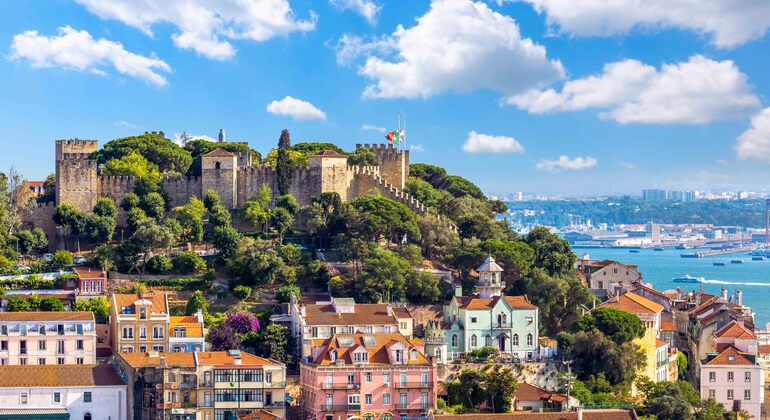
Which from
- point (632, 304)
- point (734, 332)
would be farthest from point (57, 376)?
point (734, 332)

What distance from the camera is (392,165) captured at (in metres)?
69.8

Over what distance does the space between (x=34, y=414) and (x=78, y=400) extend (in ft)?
5.00

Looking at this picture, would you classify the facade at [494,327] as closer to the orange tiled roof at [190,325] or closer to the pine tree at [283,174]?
the orange tiled roof at [190,325]

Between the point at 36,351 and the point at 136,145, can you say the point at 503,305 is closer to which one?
the point at 36,351

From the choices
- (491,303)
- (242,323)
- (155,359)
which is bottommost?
(155,359)

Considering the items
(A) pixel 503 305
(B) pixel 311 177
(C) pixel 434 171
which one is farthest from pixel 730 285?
(A) pixel 503 305

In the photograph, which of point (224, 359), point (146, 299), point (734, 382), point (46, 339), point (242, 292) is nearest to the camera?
point (224, 359)

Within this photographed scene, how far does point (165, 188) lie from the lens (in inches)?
2562

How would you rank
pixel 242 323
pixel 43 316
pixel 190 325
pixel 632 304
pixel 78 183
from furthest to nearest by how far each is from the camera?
pixel 78 183
pixel 632 304
pixel 242 323
pixel 190 325
pixel 43 316

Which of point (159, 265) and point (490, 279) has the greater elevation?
point (159, 265)

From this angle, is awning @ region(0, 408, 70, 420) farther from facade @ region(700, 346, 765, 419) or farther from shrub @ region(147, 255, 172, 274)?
facade @ region(700, 346, 765, 419)

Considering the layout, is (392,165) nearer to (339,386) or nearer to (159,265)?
(159,265)

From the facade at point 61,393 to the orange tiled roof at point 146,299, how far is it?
4897mm

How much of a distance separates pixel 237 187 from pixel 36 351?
66.0 feet
